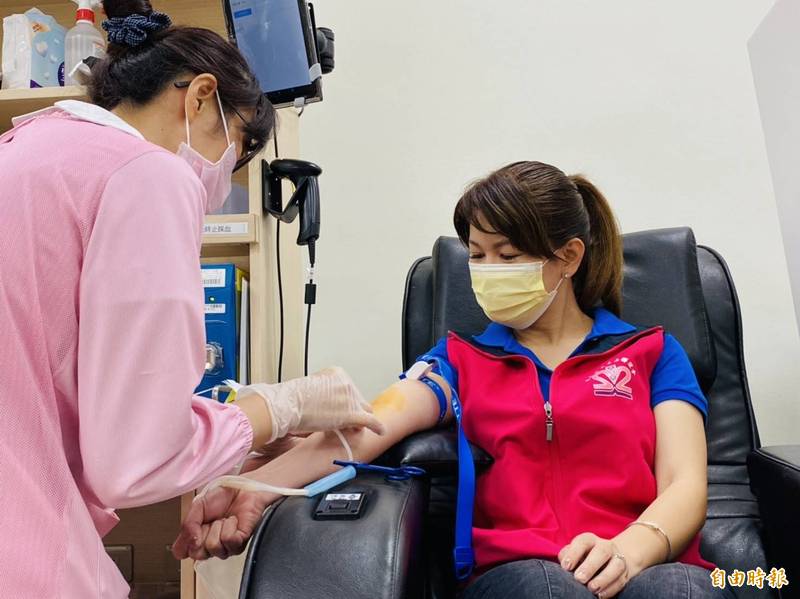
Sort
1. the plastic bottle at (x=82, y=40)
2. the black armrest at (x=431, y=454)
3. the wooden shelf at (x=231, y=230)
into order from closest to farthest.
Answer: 1. the black armrest at (x=431, y=454)
2. the wooden shelf at (x=231, y=230)
3. the plastic bottle at (x=82, y=40)

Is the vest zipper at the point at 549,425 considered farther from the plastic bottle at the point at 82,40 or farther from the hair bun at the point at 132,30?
the plastic bottle at the point at 82,40

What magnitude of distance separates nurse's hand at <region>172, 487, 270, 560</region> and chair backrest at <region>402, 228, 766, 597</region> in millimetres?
617

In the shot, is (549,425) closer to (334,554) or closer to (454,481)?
(454,481)

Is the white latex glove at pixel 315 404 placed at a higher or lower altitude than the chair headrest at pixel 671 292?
lower

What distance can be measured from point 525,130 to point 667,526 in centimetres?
134

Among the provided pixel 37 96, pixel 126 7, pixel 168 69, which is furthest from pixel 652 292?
pixel 37 96

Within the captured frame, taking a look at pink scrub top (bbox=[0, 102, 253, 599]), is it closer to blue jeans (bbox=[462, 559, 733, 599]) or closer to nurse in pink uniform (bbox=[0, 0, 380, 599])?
nurse in pink uniform (bbox=[0, 0, 380, 599])

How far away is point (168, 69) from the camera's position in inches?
40.1

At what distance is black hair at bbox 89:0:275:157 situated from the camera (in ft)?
3.34

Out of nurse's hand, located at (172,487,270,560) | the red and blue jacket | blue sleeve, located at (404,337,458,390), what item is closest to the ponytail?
the red and blue jacket

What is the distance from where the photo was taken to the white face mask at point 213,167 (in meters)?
1.05

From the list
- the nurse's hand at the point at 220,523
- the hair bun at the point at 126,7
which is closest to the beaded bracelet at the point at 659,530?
the nurse's hand at the point at 220,523

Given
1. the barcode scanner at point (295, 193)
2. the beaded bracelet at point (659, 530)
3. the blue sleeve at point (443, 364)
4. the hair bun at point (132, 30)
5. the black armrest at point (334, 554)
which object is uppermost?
the hair bun at point (132, 30)

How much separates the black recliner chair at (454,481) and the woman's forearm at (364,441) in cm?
4
